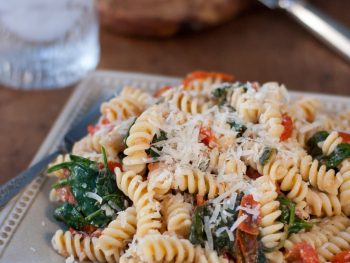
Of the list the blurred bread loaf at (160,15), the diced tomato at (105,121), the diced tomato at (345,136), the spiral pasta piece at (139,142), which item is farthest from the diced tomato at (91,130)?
the blurred bread loaf at (160,15)

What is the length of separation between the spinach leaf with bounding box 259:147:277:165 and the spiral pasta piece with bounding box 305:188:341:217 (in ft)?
0.73

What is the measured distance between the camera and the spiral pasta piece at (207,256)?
215 cm

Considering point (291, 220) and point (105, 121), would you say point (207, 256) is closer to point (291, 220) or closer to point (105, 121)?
point (291, 220)

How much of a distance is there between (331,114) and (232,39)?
5.13 ft

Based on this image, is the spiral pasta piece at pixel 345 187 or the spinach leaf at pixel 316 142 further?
the spinach leaf at pixel 316 142

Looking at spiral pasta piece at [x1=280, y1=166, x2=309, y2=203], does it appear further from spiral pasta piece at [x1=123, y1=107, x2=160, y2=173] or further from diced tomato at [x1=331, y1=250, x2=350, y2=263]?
spiral pasta piece at [x1=123, y1=107, x2=160, y2=173]

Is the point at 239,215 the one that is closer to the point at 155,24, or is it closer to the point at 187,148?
the point at 187,148

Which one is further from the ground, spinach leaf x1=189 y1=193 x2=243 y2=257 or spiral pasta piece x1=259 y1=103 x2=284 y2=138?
spiral pasta piece x1=259 y1=103 x2=284 y2=138

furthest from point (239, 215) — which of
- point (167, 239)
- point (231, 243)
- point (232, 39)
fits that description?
point (232, 39)

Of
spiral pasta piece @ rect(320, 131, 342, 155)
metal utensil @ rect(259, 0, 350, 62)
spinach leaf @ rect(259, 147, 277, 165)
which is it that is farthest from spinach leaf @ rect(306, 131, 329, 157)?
metal utensil @ rect(259, 0, 350, 62)

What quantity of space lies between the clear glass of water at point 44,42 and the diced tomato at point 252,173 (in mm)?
1794

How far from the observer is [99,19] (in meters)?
4.46

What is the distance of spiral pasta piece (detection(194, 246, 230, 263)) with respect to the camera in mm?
2150

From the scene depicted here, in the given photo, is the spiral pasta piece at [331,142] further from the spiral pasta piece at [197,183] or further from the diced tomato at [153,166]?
the diced tomato at [153,166]
